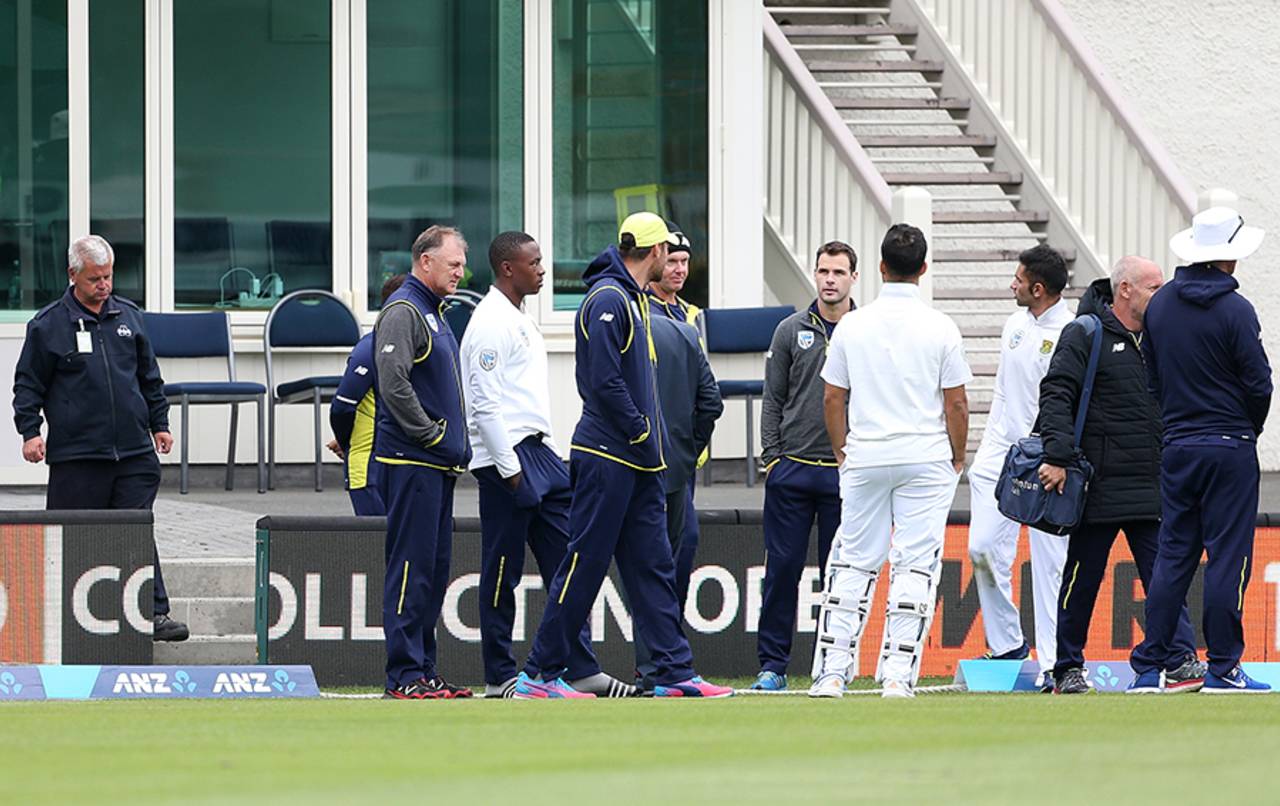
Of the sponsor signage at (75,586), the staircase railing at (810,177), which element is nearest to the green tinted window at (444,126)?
the staircase railing at (810,177)

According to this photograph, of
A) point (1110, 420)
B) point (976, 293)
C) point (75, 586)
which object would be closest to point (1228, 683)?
point (1110, 420)

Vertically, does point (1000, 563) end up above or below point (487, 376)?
below

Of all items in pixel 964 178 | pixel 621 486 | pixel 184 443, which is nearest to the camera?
pixel 621 486

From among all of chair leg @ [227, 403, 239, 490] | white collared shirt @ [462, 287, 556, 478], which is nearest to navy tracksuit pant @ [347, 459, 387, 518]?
white collared shirt @ [462, 287, 556, 478]

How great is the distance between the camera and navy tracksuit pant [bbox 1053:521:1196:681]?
31.5 feet

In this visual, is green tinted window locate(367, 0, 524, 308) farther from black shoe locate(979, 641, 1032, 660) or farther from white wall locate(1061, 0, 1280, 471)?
black shoe locate(979, 641, 1032, 660)

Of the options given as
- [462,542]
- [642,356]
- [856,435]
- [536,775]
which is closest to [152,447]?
[462,542]

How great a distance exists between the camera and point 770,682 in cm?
1020

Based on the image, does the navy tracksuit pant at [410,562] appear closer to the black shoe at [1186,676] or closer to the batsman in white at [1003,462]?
the batsman in white at [1003,462]

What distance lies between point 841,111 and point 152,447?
26.2 ft

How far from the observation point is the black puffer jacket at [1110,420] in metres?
9.59

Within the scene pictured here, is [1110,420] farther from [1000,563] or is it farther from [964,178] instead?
[964,178]

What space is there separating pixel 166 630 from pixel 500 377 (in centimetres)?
209

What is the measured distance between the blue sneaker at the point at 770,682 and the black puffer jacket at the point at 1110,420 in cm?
150
